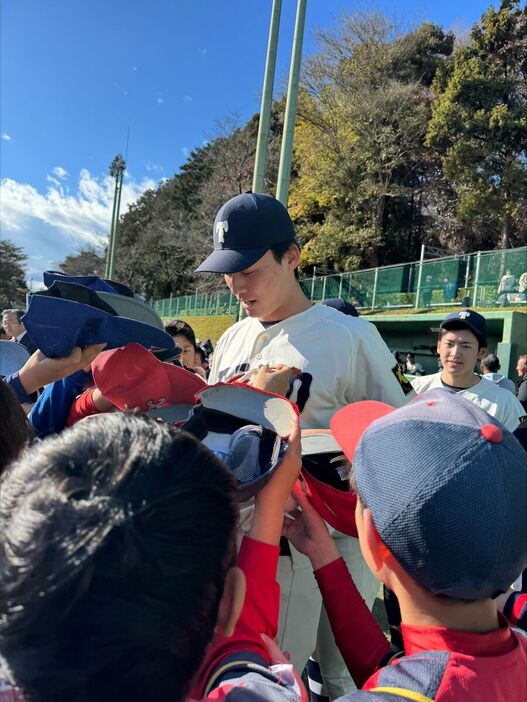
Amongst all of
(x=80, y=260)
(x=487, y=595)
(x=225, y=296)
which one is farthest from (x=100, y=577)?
(x=80, y=260)

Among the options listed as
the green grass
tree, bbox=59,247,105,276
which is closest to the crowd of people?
the green grass

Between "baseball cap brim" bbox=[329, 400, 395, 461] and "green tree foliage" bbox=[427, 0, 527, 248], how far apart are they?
27880mm

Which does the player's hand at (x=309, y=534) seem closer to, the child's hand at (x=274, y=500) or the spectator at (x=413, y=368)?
the child's hand at (x=274, y=500)

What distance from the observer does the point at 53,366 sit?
1.57 m

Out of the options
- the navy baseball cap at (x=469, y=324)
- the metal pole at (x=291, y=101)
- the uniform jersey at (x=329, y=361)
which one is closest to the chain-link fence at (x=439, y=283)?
Result: the metal pole at (x=291, y=101)

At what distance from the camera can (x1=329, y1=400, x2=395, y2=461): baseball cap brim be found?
4.39 feet

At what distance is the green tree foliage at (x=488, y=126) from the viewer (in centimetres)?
2586

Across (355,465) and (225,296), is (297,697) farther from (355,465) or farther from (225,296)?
(225,296)

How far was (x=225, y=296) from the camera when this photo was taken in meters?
32.5

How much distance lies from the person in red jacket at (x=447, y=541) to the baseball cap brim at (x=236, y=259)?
3.10 ft

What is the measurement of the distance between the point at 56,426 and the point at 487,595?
1.54 meters

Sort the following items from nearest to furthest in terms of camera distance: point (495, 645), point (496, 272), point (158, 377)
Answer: point (495, 645) < point (158, 377) < point (496, 272)

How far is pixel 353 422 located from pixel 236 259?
2.64 feet

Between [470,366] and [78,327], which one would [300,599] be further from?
[470,366]
